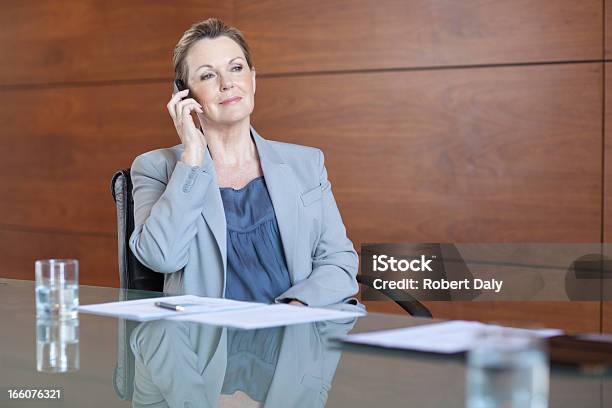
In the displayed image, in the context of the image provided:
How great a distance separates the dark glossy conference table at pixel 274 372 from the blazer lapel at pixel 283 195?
1.04 m

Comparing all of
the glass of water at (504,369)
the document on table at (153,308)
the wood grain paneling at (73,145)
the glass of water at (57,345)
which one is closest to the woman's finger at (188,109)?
the document on table at (153,308)

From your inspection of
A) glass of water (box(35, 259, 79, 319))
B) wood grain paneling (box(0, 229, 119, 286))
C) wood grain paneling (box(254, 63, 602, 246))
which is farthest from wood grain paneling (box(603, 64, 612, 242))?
wood grain paneling (box(0, 229, 119, 286))

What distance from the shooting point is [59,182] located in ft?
20.7

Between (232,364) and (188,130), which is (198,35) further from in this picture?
(232,364)

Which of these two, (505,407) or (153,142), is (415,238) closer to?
(153,142)

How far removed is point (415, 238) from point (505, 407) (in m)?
4.05

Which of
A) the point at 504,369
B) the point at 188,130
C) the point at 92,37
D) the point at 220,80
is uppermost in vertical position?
the point at 92,37

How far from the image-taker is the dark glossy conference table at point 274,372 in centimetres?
143

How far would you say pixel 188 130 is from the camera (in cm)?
328

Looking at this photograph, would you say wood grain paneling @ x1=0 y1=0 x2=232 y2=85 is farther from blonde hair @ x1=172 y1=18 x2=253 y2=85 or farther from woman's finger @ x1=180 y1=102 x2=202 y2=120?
woman's finger @ x1=180 y1=102 x2=202 y2=120

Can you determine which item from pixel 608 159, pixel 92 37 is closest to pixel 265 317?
pixel 608 159

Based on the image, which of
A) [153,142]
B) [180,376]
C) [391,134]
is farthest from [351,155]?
[180,376]

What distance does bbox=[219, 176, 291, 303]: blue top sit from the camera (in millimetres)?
3115

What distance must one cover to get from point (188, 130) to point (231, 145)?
20 cm
